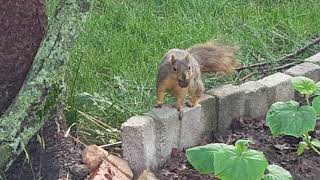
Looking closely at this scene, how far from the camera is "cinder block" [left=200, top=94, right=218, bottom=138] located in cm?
372

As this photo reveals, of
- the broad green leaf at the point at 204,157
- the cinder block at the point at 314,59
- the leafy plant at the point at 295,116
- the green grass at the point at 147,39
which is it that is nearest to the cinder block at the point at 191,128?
the green grass at the point at 147,39

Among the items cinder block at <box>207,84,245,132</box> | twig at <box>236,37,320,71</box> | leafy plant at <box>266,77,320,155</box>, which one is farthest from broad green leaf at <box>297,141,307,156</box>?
twig at <box>236,37,320,71</box>

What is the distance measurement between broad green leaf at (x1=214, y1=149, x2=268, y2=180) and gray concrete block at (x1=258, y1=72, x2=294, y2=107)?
1.11 meters

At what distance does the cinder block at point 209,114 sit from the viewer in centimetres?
372

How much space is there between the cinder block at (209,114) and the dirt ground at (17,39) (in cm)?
80

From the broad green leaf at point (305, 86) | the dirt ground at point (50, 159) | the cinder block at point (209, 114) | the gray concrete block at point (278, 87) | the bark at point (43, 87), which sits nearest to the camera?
the bark at point (43, 87)

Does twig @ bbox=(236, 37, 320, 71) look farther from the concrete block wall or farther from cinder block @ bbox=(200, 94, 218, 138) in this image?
cinder block @ bbox=(200, 94, 218, 138)

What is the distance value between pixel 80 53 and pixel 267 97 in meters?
1.08

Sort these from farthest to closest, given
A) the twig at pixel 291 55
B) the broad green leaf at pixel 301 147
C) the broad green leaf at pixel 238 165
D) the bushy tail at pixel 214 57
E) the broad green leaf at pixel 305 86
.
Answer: the twig at pixel 291 55, the bushy tail at pixel 214 57, the broad green leaf at pixel 301 147, the broad green leaf at pixel 305 86, the broad green leaf at pixel 238 165

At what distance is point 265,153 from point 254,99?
0.39m

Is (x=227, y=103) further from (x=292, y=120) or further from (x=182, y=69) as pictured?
(x=292, y=120)

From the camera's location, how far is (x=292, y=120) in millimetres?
3293

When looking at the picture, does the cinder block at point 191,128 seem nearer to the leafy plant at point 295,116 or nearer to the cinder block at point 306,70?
the leafy plant at point 295,116

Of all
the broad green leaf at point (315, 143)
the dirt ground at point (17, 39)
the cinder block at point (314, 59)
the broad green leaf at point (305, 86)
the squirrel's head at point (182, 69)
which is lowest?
the broad green leaf at point (315, 143)
